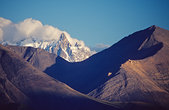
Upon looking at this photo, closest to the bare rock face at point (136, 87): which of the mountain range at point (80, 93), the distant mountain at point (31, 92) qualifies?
the mountain range at point (80, 93)

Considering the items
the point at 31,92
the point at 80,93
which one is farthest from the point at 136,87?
the point at 31,92

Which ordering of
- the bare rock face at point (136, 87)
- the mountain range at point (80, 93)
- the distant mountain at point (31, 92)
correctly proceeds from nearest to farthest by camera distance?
the distant mountain at point (31, 92) → the mountain range at point (80, 93) → the bare rock face at point (136, 87)

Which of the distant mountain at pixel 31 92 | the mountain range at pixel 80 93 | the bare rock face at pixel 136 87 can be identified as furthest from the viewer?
the bare rock face at pixel 136 87

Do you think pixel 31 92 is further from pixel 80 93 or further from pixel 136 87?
pixel 136 87

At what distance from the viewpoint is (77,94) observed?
166m

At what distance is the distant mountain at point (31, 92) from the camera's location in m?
143

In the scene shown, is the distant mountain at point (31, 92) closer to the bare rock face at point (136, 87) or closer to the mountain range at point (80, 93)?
the mountain range at point (80, 93)

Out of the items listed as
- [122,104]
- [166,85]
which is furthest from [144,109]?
[166,85]

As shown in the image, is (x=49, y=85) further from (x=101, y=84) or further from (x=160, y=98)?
(x=160, y=98)

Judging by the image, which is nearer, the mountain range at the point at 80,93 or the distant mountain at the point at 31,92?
the distant mountain at the point at 31,92

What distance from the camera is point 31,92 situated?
157625 millimetres

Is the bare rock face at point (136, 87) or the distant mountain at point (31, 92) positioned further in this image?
the bare rock face at point (136, 87)

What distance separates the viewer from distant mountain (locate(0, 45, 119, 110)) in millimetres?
142962

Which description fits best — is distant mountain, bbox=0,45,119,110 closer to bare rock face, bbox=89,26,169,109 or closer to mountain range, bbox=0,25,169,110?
mountain range, bbox=0,25,169,110
